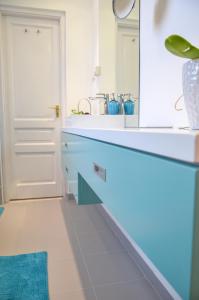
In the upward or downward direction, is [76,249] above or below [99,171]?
below

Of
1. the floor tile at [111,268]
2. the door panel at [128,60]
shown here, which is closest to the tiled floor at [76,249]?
the floor tile at [111,268]

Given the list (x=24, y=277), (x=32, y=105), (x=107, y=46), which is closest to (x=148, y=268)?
(x=24, y=277)

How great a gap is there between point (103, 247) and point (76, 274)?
319 mm

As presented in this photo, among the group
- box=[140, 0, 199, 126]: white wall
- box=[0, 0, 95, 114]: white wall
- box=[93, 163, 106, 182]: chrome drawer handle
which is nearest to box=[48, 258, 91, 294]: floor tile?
box=[93, 163, 106, 182]: chrome drawer handle

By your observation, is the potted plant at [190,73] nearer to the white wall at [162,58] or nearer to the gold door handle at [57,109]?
the white wall at [162,58]

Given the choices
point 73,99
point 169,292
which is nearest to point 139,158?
point 169,292

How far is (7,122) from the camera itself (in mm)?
2477

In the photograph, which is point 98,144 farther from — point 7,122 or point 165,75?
point 7,122

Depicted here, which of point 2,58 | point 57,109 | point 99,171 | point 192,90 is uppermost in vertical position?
point 2,58

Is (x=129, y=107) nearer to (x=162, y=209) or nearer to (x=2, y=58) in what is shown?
(x=162, y=209)

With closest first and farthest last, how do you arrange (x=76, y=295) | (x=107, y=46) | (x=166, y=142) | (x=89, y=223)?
(x=166, y=142)
(x=76, y=295)
(x=89, y=223)
(x=107, y=46)

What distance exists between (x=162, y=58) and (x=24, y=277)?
136 cm

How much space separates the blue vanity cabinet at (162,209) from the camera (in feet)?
1.06

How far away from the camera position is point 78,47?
249 centimetres
